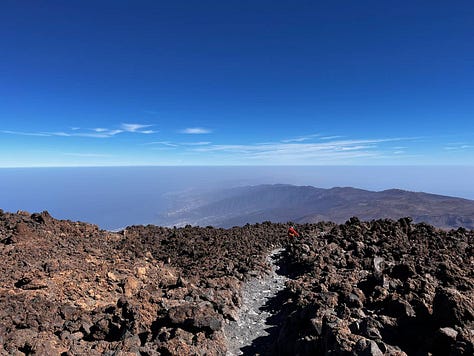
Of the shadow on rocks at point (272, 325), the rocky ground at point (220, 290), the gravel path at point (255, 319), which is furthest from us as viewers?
the gravel path at point (255, 319)

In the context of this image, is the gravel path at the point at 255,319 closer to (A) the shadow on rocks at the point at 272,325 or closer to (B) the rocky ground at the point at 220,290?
(A) the shadow on rocks at the point at 272,325

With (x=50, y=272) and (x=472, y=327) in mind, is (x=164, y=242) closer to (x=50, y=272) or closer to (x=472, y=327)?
(x=50, y=272)

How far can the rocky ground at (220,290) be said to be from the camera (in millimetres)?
7690

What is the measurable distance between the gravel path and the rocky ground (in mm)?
253

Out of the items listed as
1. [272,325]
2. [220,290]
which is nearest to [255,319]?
[272,325]

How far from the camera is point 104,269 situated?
15156 millimetres

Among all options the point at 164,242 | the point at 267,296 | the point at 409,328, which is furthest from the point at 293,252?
the point at 409,328

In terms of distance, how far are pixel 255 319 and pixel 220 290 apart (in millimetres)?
2193

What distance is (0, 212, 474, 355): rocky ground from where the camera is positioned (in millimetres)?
7690

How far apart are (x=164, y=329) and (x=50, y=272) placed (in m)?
7.89

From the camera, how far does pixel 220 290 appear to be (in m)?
13.3

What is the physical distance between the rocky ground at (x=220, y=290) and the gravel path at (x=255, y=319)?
253 mm

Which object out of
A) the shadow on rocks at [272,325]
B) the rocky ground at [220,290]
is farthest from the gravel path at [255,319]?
the rocky ground at [220,290]

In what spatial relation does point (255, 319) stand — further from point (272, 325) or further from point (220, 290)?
point (220, 290)
